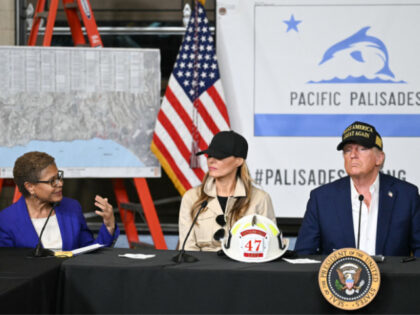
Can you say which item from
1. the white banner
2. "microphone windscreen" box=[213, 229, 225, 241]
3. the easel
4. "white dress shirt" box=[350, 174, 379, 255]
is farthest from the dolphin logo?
"microphone windscreen" box=[213, 229, 225, 241]

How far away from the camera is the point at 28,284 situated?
2.00m

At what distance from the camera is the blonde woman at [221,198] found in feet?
10.5

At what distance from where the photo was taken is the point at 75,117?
4418 millimetres

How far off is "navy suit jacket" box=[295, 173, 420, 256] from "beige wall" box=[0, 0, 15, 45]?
323cm

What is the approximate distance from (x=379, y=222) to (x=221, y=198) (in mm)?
797

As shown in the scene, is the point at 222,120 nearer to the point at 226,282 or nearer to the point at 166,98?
the point at 166,98

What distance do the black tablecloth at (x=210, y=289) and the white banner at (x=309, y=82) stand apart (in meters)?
2.51

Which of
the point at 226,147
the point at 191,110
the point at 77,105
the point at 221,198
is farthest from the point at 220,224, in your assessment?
the point at 77,105

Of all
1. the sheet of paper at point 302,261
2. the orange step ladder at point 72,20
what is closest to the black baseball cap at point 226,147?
the sheet of paper at point 302,261

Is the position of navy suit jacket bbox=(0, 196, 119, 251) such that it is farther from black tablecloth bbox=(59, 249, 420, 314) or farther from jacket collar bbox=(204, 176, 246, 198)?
black tablecloth bbox=(59, 249, 420, 314)

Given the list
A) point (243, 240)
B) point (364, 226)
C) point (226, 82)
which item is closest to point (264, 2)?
point (226, 82)

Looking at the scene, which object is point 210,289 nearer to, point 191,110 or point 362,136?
point 362,136

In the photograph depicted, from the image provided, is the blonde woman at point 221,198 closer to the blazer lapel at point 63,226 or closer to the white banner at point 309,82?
the blazer lapel at point 63,226

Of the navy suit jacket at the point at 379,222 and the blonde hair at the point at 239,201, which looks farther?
the blonde hair at the point at 239,201
